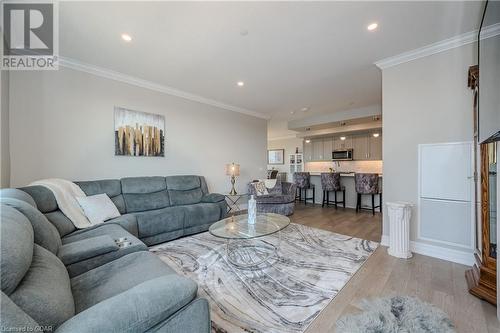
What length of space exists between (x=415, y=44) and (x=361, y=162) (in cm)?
415

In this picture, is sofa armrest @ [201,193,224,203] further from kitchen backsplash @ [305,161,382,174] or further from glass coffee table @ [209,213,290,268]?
kitchen backsplash @ [305,161,382,174]

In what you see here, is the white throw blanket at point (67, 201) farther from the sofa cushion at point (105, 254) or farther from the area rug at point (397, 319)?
the area rug at point (397, 319)

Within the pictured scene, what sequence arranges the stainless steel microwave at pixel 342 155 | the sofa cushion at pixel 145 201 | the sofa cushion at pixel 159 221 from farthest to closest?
the stainless steel microwave at pixel 342 155 → the sofa cushion at pixel 145 201 → the sofa cushion at pixel 159 221

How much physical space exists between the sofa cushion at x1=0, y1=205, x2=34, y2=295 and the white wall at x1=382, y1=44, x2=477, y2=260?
3.54m

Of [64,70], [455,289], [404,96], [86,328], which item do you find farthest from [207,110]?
[455,289]

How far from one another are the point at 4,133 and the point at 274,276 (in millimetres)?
3373

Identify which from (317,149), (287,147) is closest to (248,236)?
(317,149)

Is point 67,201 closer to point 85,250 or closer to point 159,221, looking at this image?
point 159,221

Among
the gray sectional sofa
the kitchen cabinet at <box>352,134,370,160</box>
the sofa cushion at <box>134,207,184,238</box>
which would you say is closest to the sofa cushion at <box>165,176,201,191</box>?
the sofa cushion at <box>134,207,184,238</box>

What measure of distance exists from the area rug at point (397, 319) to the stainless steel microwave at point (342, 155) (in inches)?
196

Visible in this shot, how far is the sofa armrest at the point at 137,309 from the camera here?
2.33 ft

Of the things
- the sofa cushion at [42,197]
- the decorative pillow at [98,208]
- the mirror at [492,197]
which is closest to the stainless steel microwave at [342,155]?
the mirror at [492,197]

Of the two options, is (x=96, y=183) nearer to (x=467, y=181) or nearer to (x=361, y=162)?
(x=467, y=181)

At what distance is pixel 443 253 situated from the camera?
247 centimetres
